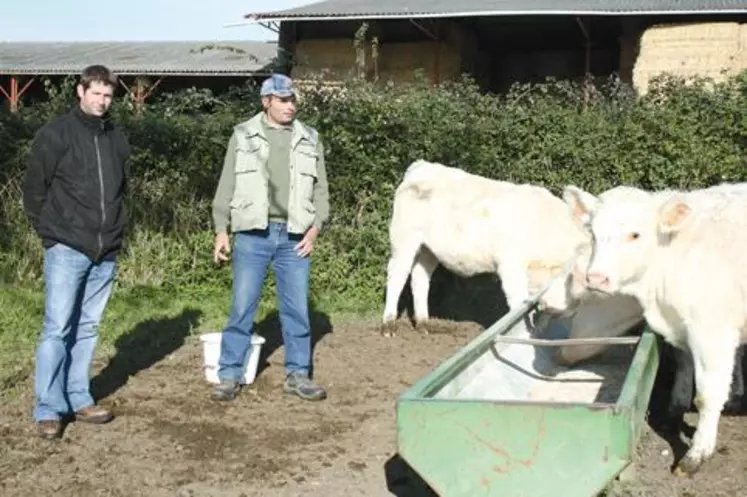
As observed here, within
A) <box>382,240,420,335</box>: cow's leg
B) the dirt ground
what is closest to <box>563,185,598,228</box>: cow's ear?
the dirt ground

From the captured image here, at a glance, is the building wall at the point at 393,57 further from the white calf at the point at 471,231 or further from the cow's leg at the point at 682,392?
the cow's leg at the point at 682,392

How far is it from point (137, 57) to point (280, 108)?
22.5 meters

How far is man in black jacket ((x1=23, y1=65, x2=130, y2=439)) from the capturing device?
5363 mm

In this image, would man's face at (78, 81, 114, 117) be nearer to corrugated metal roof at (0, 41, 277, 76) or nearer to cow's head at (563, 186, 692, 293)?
cow's head at (563, 186, 692, 293)

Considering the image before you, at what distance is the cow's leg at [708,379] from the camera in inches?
206

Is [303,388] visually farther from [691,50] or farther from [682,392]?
[691,50]

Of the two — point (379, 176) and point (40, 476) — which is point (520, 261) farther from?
point (40, 476)

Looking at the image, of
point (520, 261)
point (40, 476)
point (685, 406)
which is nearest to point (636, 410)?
point (685, 406)

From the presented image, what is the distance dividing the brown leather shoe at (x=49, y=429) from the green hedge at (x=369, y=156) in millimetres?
4459

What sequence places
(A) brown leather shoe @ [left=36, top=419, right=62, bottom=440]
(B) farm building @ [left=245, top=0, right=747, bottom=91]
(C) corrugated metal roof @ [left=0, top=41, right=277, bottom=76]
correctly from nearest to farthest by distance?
(A) brown leather shoe @ [left=36, top=419, right=62, bottom=440] → (B) farm building @ [left=245, top=0, right=747, bottom=91] → (C) corrugated metal roof @ [left=0, top=41, right=277, bottom=76]

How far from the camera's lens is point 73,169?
17.8 feet

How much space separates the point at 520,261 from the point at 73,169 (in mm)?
4124

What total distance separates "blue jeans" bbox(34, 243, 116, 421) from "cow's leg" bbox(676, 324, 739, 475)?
3397 millimetres

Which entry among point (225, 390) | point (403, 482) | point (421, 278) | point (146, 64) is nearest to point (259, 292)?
point (225, 390)
